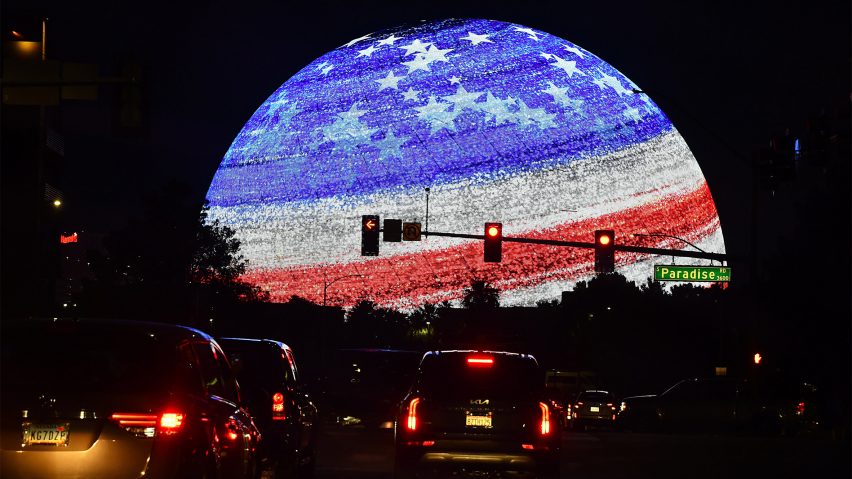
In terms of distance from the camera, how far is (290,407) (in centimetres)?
1536

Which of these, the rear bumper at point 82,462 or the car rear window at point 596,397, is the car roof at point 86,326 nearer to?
the rear bumper at point 82,462

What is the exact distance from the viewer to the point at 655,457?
2219cm

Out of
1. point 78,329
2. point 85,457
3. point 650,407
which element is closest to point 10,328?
point 78,329

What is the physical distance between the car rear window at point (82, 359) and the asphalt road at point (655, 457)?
823 cm

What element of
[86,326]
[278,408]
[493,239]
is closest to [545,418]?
[278,408]

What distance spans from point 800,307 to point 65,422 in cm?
1723

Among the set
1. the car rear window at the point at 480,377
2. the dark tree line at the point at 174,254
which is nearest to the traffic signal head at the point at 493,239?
the car rear window at the point at 480,377

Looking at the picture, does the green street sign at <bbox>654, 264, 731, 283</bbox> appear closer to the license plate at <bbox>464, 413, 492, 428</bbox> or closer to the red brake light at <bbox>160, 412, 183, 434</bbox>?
the license plate at <bbox>464, 413, 492, 428</bbox>

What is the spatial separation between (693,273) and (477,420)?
71.1ft

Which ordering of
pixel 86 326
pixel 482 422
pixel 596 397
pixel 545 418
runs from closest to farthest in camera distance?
pixel 86 326 → pixel 482 422 → pixel 545 418 → pixel 596 397

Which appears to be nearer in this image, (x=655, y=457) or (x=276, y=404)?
(x=276, y=404)

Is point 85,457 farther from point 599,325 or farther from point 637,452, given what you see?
point 599,325

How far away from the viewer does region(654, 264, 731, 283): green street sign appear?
34812 millimetres

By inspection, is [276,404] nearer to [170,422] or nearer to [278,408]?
[278,408]
